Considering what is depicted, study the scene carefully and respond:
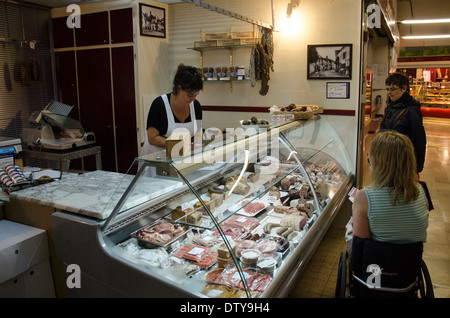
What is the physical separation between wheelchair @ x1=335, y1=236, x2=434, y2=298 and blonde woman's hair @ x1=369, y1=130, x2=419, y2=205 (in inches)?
10.9

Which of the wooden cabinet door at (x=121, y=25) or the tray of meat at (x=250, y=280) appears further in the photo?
the wooden cabinet door at (x=121, y=25)

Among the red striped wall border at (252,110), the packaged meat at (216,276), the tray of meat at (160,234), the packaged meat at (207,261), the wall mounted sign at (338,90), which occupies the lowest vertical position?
the packaged meat at (216,276)

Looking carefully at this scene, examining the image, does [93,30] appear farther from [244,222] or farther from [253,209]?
[244,222]

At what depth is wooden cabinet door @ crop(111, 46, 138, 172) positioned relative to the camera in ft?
19.1

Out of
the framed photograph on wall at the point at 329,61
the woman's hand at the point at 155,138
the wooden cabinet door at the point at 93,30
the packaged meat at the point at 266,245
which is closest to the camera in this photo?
the packaged meat at the point at 266,245

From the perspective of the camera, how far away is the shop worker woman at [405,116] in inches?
161

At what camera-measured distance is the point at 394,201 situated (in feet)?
7.11

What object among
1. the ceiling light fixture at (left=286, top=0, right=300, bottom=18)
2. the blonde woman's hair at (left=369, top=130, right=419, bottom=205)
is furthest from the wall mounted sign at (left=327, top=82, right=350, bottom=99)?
the blonde woman's hair at (left=369, top=130, right=419, bottom=205)

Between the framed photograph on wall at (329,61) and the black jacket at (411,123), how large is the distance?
0.93 meters

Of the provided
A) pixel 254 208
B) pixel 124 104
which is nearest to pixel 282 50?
pixel 124 104

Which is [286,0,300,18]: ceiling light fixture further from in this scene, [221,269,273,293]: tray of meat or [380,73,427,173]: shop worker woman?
[221,269,273,293]: tray of meat

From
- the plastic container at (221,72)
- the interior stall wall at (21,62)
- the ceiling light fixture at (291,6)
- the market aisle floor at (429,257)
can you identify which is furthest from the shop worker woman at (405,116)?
the interior stall wall at (21,62)

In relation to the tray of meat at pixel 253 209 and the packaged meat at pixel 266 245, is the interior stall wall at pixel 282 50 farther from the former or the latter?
the packaged meat at pixel 266 245
